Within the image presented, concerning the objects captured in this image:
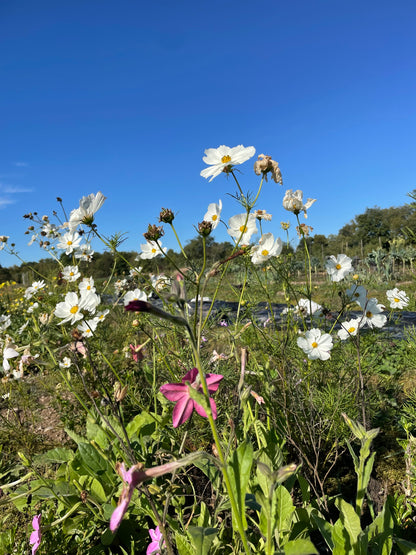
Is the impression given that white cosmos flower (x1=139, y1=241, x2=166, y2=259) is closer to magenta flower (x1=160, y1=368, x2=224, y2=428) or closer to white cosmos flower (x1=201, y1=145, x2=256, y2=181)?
white cosmos flower (x1=201, y1=145, x2=256, y2=181)

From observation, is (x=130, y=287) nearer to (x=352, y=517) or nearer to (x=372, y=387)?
(x=372, y=387)

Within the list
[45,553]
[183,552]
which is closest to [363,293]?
[183,552]

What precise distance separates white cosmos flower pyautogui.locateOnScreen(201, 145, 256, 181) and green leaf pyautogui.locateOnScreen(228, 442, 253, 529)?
969 millimetres

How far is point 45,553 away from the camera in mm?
1248

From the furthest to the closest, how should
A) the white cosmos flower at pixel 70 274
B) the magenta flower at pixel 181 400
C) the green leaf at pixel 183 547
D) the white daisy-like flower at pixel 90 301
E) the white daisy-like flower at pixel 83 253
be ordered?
the white daisy-like flower at pixel 83 253, the white cosmos flower at pixel 70 274, the white daisy-like flower at pixel 90 301, the green leaf at pixel 183 547, the magenta flower at pixel 181 400

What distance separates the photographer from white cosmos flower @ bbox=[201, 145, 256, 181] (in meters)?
1.35

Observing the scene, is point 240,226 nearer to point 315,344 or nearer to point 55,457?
point 315,344

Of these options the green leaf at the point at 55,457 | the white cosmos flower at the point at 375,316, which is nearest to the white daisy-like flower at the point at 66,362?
the green leaf at the point at 55,457

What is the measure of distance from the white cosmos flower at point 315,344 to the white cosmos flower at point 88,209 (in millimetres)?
1127

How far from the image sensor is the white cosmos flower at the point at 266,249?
1.66m

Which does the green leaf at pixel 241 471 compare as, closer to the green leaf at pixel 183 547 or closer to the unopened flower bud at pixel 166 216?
the green leaf at pixel 183 547

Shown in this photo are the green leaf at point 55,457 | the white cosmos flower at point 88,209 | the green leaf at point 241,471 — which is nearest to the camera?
the green leaf at point 241,471

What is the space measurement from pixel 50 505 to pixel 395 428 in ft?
5.94

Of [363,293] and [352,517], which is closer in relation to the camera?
[352,517]
